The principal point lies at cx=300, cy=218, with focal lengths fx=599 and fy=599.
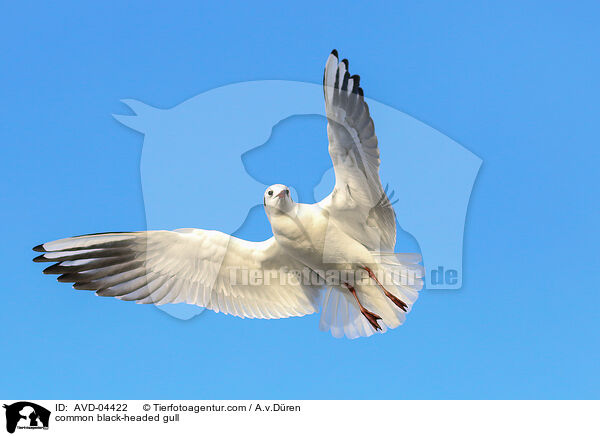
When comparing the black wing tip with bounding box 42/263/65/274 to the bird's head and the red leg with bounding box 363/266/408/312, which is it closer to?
the bird's head

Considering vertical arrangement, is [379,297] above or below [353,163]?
below

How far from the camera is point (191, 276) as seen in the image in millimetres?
4758

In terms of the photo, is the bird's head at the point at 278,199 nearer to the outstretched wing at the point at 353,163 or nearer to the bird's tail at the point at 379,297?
the outstretched wing at the point at 353,163

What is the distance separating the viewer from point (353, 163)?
4.07 metres

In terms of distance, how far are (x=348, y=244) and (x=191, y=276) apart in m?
1.28

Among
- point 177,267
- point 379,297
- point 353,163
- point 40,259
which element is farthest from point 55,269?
point 379,297

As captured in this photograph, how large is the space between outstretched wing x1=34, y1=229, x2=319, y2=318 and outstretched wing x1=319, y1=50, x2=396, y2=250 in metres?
0.66

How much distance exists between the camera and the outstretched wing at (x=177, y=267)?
4.59 meters

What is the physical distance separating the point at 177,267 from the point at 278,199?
1.06m

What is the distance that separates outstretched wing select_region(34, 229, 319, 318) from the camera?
459 cm

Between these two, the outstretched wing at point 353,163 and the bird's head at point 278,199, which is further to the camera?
the bird's head at point 278,199
